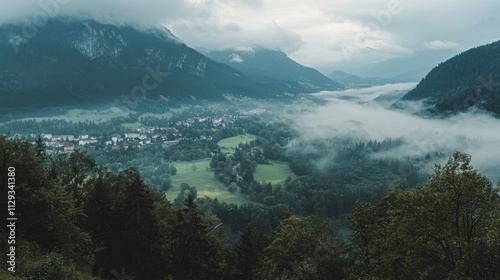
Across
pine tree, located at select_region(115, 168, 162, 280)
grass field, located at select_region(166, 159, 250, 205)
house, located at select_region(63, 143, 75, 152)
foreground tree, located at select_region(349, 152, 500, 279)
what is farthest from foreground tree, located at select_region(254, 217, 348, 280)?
house, located at select_region(63, 143, 75, 152)

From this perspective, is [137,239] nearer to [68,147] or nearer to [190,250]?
[190,250]

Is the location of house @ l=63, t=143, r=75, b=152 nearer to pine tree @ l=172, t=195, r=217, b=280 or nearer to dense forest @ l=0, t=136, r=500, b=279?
dense forest @ l=0, t=136, r=500, b=279

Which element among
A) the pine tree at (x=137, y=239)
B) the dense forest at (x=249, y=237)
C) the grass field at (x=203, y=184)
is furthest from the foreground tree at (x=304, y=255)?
the grass field at (x=203, y=184)

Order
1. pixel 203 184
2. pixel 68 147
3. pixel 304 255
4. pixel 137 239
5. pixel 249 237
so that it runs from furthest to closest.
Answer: pixel 68 147
pixel 203 184
pixel 249 237
pixel 304 255
pixel 137 239

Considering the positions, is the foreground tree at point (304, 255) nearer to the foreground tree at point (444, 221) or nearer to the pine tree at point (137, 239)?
the foreground tree at point (444, 221)

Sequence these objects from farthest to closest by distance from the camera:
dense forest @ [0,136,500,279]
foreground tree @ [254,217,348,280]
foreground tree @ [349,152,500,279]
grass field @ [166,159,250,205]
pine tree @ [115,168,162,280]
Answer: grass field @ [166,159,250,205], foreground tree @ [254,217,348,280], pine tree @ [115,168,162,280], dense forest @ [0,136,500,279], foreground tree @ [349,152,500,279]

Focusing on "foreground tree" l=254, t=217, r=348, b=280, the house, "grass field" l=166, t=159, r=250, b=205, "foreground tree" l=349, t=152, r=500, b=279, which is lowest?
"grass field" l=166, t=159, r=250, b=205

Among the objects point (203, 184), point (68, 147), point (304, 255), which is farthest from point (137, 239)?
point (68, 147)
